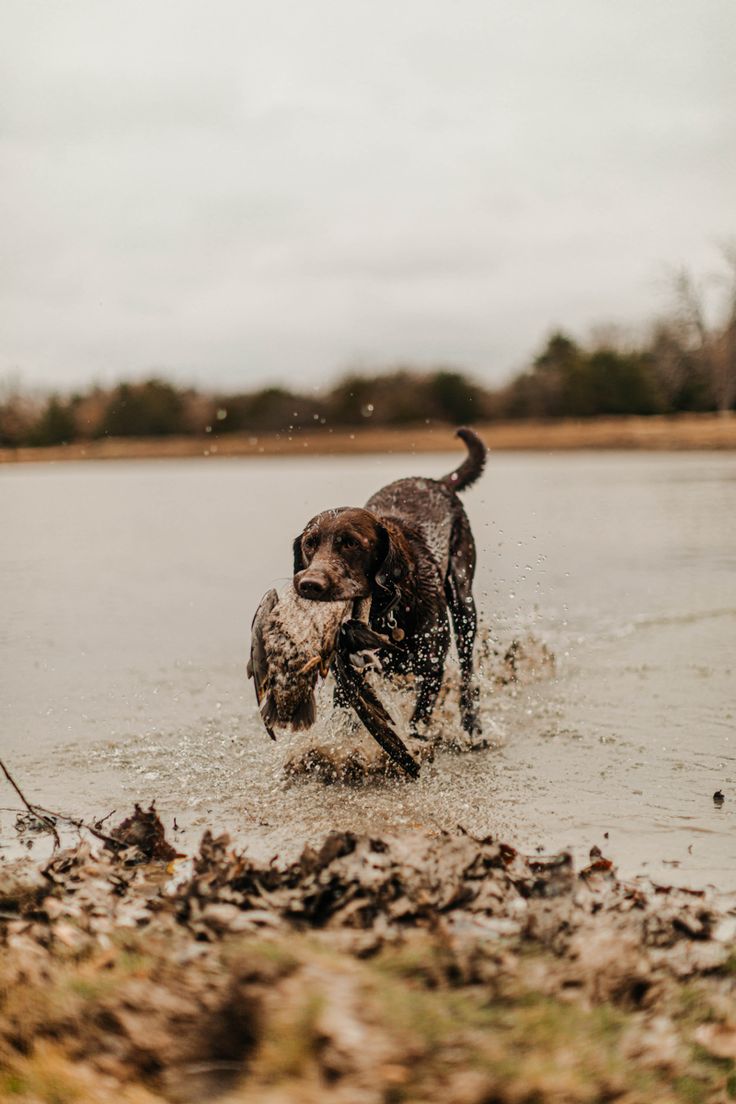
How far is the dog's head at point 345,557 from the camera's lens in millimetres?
4747

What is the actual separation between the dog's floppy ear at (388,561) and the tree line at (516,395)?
17978mm

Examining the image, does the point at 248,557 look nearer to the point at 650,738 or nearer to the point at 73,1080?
the point at 650,738

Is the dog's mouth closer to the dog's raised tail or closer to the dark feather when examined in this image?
the dark feather

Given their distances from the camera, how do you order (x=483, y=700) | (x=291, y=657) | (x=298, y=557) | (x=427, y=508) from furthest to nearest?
(x=483, y=700) → (x=427, y=508) → (x=298, y=557) → (x=291, y=657)

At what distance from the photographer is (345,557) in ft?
16.6

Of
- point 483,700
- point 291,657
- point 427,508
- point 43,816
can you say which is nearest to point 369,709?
point 291,657

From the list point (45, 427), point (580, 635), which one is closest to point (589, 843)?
point (580, 635)

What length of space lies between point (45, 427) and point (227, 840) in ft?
58.4

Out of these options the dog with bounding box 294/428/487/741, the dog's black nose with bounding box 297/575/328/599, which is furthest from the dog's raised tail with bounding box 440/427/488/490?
the dog's black nose with bounding box 297/575/328/599

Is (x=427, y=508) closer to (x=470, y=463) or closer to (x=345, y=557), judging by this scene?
(x=470, y=463)

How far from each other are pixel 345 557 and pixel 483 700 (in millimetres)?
2410

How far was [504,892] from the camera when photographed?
3527 millimetres

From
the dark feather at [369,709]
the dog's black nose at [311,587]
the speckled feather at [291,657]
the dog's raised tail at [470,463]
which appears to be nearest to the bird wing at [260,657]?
the speckled feather at [291,657]

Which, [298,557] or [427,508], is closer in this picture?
[298,557]
